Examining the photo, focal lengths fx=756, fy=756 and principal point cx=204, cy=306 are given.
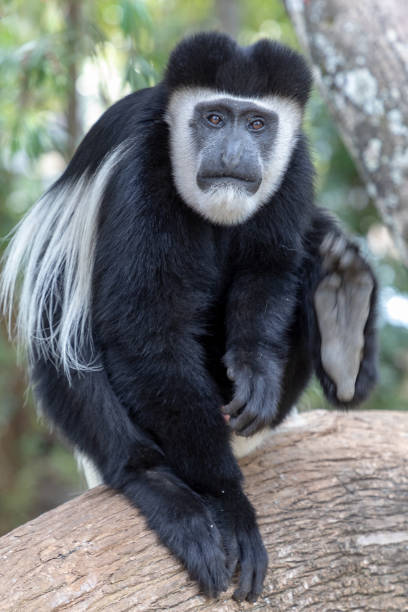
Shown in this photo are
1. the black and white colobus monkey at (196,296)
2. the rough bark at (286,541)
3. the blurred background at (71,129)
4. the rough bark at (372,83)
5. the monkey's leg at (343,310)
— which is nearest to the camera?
the rough bark at (286,541)

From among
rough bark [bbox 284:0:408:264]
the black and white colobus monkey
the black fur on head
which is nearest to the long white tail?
the black and white colobus monkey

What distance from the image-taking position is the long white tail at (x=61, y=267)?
2.11m

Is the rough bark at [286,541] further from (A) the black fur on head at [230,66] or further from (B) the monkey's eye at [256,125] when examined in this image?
(A) the black fur on head at [230,66]

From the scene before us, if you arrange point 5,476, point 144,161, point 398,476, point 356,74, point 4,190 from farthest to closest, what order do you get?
point 5,476 < point 4,190 < point 356,74 < point 398,476 < point 144,161

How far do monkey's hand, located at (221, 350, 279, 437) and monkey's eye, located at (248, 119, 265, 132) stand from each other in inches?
25.8

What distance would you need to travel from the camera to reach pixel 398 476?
235 cm

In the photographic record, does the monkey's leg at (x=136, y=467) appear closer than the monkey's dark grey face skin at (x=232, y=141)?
Yes

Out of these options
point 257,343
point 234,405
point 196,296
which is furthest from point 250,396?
point 196,296

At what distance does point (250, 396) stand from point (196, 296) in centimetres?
30

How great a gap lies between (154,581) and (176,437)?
13.9 inches

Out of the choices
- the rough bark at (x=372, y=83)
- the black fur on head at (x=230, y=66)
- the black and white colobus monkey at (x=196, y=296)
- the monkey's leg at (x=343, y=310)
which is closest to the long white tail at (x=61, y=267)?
the black and white colobus monkey at (x=196, y=296)

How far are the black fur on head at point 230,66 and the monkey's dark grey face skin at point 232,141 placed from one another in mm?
70

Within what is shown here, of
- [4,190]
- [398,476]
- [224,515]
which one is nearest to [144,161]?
[224,515]

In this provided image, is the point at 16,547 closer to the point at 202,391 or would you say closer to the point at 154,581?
the point at 154,581
